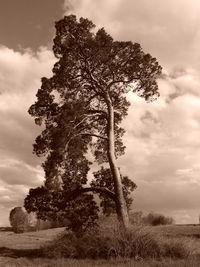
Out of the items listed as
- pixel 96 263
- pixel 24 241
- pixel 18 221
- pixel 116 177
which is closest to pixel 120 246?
pixel 96 263

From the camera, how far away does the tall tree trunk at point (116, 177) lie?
73.4 feet

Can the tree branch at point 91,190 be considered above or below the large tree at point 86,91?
below

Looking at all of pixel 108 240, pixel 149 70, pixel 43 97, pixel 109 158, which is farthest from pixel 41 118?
pixel 108 240

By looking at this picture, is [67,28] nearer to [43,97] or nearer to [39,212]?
[43,97]

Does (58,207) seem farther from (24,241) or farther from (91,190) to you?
(24,241)

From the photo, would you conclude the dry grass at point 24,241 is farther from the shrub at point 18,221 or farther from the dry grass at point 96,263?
the shrub at point 18,221

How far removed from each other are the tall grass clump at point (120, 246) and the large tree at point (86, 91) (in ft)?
11.2

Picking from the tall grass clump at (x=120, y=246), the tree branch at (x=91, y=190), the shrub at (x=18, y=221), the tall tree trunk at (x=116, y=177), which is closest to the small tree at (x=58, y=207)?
the tree branch at (x=91, y=190)

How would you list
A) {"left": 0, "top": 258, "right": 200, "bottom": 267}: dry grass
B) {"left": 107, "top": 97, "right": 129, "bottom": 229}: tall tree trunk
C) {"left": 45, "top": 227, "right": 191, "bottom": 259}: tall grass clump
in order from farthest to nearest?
{"left": 107, "top": 97, "right": 129, "bottom": 229}: tall tree trunk, {"left": 45, "top": 227, "right": 191, "bottom": 259}: tall grass clump, {"left": 0, "top": 258, "right": 200, "bottom": 267}: dry grass

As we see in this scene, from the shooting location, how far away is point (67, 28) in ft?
84.5

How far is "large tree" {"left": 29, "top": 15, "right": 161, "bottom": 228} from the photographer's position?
23703 mm

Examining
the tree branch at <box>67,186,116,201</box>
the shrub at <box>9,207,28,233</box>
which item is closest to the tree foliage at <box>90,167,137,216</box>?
the tree branch at <box>67,186,116,201</box>

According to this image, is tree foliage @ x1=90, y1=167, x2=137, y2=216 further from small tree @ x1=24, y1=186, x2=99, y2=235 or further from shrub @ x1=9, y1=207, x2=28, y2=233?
shrub @ x1=9, y1=207, x2=28, y2=233

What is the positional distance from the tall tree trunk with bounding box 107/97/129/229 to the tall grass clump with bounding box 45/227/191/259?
1.00m
